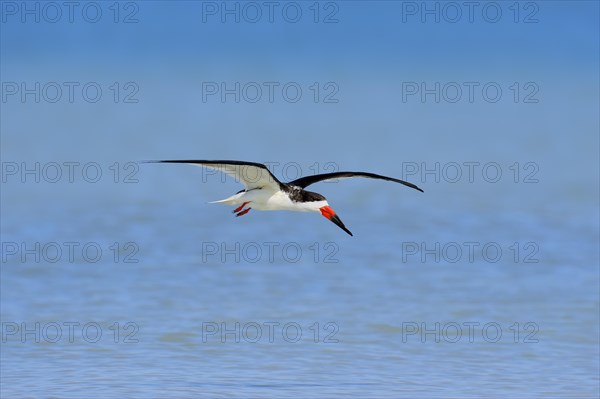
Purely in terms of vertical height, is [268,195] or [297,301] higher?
[268,195]

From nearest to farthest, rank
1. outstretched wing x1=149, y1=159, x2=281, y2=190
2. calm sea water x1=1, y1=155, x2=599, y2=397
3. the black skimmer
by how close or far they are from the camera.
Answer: outstretched wing x1=149, y1=159, x2=281, y2=190, the black skimmer, calm sea water x1=1, y1=155, x2=599, y2=397

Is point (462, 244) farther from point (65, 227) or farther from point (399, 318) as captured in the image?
point (65, 227)

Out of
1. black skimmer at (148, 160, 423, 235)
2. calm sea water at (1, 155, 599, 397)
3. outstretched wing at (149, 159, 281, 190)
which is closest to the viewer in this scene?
outstretched wing at (149, 159, 281, 190)

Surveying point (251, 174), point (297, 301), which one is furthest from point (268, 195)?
point (297, 301)

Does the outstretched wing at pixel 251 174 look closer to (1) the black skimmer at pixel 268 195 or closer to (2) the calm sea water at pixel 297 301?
(1) the black skimmer at pixel 268 195

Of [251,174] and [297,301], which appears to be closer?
[251,174]

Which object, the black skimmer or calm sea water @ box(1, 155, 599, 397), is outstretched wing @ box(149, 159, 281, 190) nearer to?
the black skimmer

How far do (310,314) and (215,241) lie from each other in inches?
227

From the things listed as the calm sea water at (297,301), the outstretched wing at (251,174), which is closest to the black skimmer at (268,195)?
the outstretched wing at (251,174)

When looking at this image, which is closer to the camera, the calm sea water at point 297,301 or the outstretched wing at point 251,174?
the outstretched wing at point 251,174

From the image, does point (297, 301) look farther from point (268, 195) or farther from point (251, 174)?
point (251, 174)

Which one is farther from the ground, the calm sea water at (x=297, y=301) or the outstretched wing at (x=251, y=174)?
the outstretched wing at (x=251, y=174)

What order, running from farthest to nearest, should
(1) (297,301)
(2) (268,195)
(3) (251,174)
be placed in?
(1) (297,301) → (2) (268,195) → (3) (251,174)

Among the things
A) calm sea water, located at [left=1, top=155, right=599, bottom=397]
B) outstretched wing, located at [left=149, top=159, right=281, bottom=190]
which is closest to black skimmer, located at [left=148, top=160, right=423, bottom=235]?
outstretched wing, located at [left=149, top=159, right=281, bottom=190]
